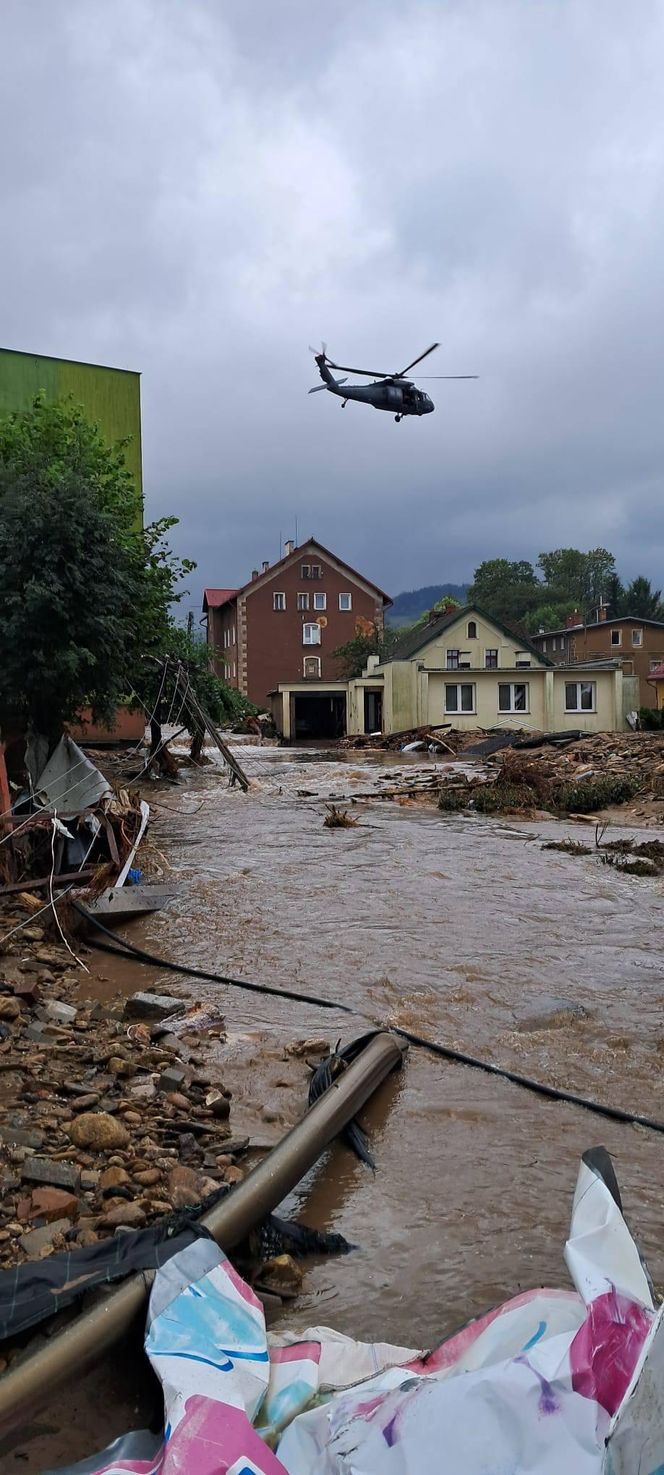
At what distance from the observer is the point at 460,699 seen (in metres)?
44.1

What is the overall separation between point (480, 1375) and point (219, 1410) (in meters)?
0.74

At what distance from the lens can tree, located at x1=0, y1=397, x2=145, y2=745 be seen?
13758mm

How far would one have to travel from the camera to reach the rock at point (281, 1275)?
3.56m

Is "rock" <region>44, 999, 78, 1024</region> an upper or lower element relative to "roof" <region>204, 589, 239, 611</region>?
lower

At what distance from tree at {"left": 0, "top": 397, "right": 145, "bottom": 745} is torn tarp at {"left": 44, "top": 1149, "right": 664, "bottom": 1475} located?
11.7 m

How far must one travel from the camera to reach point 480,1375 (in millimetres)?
2139

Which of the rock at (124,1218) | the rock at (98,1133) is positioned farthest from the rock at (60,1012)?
the rock at (124,1218)

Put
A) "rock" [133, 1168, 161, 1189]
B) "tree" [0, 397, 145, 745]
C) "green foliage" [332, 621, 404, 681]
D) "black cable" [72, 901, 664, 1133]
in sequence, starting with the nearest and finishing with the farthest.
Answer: "rock" [133, 1168, 161, 1189], "black cable" [72, 901, 664, 1133], "tree" [0, 397, 145, 745], "green foliage" [332, 621, 404, 681]

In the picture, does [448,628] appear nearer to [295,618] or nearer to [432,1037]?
[295,618]

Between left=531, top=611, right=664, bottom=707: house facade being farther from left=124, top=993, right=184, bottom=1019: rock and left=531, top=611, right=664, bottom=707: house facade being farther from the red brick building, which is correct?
left=124, top=993, right=184, bottom=1019: rock

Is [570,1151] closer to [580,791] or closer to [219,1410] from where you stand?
[219,1410]

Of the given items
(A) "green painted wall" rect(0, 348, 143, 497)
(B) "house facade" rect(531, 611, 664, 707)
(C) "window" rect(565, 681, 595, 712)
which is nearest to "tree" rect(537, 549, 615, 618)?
(B) "house facade" rect(531, 611, 664, 707)

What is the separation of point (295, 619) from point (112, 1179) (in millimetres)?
57627

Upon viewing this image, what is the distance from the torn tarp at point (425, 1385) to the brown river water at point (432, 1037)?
292mm
